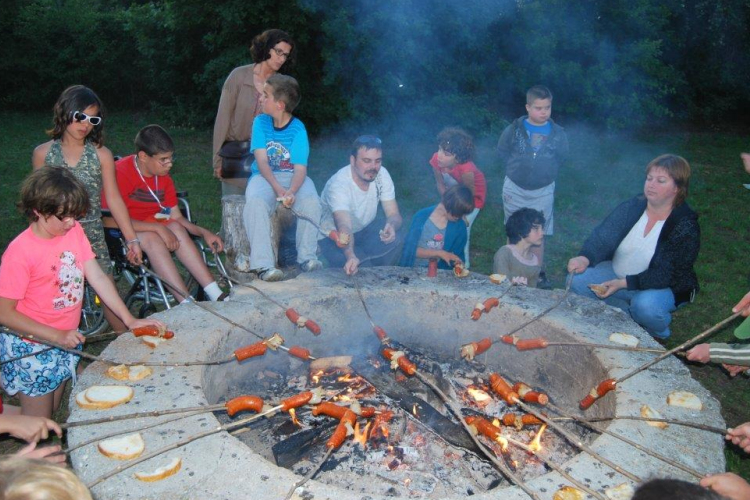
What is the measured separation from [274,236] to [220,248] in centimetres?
45

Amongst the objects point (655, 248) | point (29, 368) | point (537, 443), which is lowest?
point (537, 443)

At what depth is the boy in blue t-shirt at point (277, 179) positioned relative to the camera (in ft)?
16.6

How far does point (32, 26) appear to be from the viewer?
1622cm

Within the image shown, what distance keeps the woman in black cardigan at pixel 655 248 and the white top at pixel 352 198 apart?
5.56 ft

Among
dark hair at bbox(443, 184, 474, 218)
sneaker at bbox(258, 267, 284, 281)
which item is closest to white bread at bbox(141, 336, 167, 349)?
sneaker at bbox(258, 267, 284, 281)

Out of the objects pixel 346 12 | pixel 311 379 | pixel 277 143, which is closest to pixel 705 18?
pixel 346 12

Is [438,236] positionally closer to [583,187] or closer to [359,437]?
[359,437]

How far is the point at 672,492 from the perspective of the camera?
178 cm

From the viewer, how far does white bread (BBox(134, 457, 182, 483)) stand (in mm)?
2625

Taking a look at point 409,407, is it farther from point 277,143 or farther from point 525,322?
point 277,143

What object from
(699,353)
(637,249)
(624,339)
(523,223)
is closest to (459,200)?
(523,223)

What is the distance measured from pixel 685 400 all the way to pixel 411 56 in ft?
32.0

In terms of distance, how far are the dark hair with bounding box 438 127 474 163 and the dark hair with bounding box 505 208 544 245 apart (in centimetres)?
82

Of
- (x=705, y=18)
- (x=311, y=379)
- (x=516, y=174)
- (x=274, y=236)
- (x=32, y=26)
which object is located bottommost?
(x=311, y=379)
